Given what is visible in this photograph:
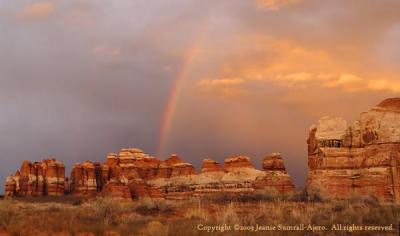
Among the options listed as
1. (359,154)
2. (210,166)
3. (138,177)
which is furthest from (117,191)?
(359,154)

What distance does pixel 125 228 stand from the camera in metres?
15.4

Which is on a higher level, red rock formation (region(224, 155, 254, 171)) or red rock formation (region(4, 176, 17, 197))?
red rock formation (region(224, 155, 254, 171))

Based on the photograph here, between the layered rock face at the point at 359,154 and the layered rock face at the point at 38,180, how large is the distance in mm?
55215

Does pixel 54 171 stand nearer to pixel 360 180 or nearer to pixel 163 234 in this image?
pixel 360 180

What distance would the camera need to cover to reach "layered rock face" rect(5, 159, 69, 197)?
74562 mm

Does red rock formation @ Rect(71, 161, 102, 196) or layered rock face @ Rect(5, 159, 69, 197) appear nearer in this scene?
layered rock face @ Rect(5, 159, 69, 197)

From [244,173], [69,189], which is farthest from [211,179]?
[69,189]

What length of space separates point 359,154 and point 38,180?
60.6 m

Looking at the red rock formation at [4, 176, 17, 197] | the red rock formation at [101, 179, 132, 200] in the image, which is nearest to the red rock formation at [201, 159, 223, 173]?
the red rock formation at [101, 179, 132, 200]

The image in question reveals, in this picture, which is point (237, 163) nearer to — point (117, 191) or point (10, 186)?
point (117, 191)

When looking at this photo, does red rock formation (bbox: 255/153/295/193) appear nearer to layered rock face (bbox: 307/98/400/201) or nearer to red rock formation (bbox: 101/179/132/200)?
layered rock face (bbox: 307/98/400/201)

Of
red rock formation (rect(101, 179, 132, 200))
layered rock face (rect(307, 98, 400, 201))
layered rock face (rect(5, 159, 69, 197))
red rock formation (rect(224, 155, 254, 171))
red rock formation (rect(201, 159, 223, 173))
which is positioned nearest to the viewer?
layered rock face (rect(307, 98, 400, 201))

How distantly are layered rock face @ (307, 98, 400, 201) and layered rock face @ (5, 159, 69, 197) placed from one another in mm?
55215

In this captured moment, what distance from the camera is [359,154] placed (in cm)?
3509
